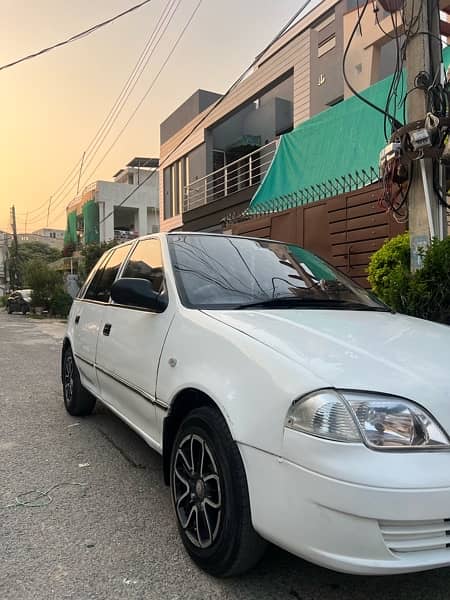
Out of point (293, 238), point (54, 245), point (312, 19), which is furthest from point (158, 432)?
point (54, 245)

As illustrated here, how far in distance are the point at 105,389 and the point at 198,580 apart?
74.6 inches

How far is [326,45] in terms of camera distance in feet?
45.6

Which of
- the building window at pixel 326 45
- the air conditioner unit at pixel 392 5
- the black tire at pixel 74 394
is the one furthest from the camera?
the building window at pixel 326 45

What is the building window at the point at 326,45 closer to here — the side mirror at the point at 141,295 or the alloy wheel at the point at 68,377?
the alloy wheel at the point at 68,377

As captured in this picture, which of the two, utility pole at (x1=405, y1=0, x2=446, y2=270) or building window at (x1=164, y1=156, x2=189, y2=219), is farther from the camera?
building window at (x1=164, y1=156, x2=189, y2=219)

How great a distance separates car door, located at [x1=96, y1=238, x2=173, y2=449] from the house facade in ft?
34.0

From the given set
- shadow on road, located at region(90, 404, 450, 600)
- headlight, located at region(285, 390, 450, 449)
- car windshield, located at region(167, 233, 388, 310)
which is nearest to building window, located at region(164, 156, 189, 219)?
car windshield, located at region(167, 233, 388, 310)

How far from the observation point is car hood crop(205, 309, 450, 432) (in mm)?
1919

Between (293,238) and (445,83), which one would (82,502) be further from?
(293,238)

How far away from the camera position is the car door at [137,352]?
2953 mm

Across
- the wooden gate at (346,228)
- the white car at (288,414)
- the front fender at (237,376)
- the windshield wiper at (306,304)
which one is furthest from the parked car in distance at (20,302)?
the front fender at (237,376)

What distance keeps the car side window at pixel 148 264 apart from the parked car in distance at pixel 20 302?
25614 mm

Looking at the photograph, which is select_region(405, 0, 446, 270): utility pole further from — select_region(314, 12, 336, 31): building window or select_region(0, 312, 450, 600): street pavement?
select_region(314, 12, 336, 31): building window

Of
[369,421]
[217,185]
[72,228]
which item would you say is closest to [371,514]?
[369,421]
